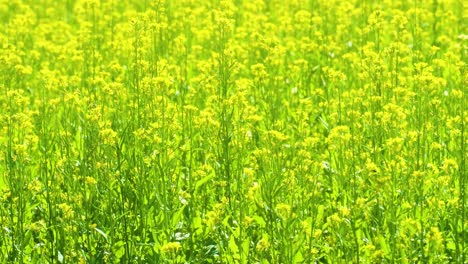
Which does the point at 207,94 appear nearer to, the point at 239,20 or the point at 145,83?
the point at 145,83

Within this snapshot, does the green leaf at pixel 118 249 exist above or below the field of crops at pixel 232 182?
below

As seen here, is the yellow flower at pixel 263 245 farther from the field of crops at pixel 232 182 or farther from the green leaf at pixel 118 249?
the green leaf at pixel 118 249

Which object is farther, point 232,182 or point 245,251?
point 232,182

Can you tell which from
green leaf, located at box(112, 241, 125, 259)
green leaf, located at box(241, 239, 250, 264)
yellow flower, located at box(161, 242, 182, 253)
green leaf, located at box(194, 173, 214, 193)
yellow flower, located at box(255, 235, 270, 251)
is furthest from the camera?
green leaf, located at box(194, 173, 214, 193)

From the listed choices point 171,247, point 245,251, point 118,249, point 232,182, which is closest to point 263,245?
point 245,251

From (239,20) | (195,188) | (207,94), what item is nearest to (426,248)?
(195,188)

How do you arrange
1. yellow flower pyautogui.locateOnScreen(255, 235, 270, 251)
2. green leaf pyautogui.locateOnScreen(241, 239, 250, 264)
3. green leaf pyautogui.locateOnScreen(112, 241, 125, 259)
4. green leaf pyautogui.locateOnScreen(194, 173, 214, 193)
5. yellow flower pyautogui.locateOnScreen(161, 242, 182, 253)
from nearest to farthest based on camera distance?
1. yellow flower pyautogui.locateOnScreen(161, 242, 182, 253)
2. yellow flower pyautogui.locateOnScreen(255, 235, 270, 251)
3. green leaf pyautogui.locateOnScreen(241, 239, 250, 264)
4. green leaf pyautogui.locateOnScreen(112, 241, 125, 259)
5. green leaf pyautogui.locateOnScreen(194, 173, 214, 193)

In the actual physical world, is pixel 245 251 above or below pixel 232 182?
below

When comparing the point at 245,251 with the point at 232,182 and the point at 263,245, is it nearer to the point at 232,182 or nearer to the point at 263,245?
the point at 263,245

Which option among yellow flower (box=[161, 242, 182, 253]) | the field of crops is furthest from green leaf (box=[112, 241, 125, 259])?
yellow flower (box=[161, 242, 182, 253])

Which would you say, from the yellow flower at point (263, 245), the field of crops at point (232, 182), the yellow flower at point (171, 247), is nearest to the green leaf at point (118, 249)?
the field of crops at point (232, 182)

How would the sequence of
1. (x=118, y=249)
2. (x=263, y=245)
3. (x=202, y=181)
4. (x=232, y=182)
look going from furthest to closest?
(x=232, y=182), (x=202, y=181), (x=118, y=249), (x=263, y=245)

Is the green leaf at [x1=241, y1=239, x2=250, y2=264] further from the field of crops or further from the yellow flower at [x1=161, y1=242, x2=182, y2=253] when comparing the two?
the yellow flower at [x1=161, y1=242, x2=182, y2=253]

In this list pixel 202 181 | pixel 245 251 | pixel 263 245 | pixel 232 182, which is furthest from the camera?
pixel 232 182
